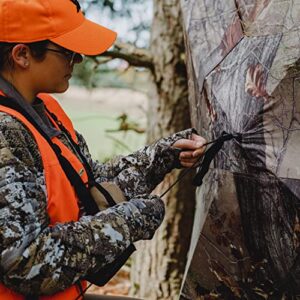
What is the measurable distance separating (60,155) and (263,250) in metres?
0.77

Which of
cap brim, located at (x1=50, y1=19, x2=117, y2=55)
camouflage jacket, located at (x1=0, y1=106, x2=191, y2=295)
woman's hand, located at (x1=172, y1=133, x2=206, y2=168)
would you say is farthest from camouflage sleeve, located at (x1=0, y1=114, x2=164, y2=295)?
woman's hand, located at (x1=172, y1=133, x2=206, y2=168)

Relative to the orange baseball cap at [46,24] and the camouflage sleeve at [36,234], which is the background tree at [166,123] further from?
the camouflage sleeve at [36,234]

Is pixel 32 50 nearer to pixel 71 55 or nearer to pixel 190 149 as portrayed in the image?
pixel 71 55

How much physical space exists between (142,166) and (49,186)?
2.52 feet

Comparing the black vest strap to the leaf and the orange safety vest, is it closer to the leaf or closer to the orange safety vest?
the orange safety vest

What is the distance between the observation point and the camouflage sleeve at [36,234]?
6.48 ft

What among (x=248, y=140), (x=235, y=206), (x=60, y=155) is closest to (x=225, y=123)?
(x=248, y=140)

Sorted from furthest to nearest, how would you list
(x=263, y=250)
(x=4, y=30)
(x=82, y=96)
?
1. (x=82, y=96)
2. (x=263, y=250)
3. (x=4, y=30)

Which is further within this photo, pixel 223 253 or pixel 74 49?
pixel 223 253

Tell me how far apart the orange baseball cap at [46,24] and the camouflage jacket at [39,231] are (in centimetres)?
30

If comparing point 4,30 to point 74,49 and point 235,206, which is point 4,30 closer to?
point 74,49

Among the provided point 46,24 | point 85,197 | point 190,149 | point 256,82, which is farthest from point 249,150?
point 46,24

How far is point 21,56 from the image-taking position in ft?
7.29

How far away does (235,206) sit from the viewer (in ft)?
7.90
